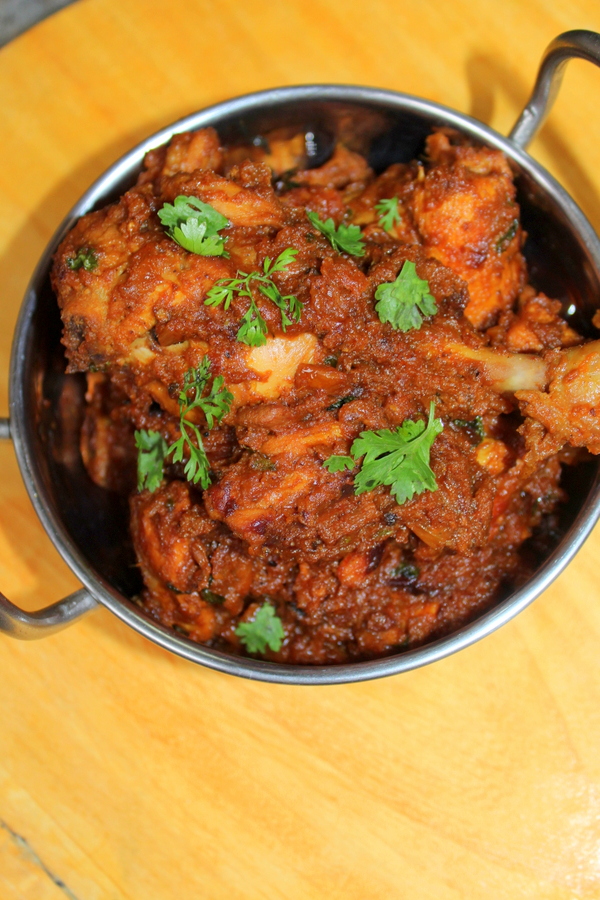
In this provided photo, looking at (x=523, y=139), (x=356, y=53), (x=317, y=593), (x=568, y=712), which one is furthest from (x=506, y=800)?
(x=356, y=53)

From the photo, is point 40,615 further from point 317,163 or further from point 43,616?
point 317,163

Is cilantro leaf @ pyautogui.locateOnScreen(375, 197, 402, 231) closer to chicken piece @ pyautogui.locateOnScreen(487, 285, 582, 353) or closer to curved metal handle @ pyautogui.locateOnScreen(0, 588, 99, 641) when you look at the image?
chicken piece @ pyautogui.locateOnScreen(487, 285, 582, 353)

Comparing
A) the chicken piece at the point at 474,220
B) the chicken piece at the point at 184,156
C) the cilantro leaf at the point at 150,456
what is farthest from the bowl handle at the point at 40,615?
the chicken piece at the point at 474,220

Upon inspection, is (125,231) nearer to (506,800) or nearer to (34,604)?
(34,604)

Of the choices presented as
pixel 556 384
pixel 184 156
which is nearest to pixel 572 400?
pixel 556 384

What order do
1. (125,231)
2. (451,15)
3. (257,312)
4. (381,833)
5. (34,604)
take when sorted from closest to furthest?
(257,312), (125,231), (381,833), (34,604), (451,15)

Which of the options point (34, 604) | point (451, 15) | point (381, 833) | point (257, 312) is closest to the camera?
point (257, 312)
